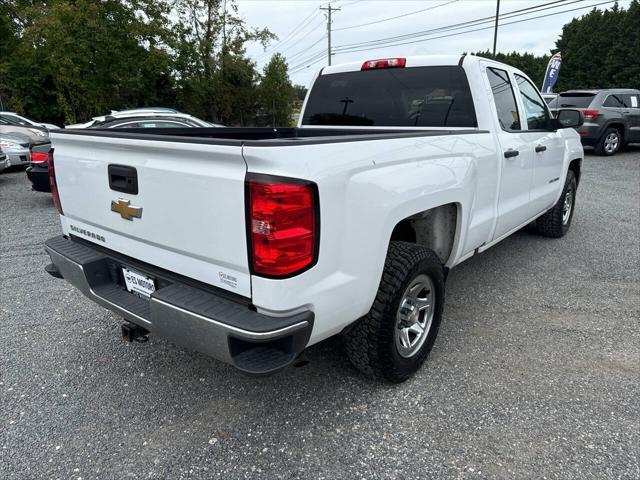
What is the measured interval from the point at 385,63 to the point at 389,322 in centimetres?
236

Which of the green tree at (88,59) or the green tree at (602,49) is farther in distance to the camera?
the green tree at (602,49)

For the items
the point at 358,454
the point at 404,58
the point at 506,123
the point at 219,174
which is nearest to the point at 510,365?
the point at 358,454

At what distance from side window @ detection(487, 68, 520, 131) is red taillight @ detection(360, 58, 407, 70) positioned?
693 millimetres

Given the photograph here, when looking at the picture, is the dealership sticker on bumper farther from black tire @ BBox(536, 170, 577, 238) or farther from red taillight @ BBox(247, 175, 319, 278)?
black tire @ BBox(536, 170, 577, 238)

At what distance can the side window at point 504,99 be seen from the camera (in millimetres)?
3529

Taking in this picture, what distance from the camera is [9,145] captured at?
10.3 meters

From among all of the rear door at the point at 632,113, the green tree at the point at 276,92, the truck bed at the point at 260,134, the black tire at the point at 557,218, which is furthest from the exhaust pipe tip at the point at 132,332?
the green tree at the point at 276,92

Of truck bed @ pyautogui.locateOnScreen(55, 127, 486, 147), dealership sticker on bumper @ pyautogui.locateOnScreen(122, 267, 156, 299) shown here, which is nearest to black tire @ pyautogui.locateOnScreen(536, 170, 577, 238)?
truck bed @ pyautogui.locateOnScreen(55, 127, 486, 147)

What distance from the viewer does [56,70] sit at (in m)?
14.0

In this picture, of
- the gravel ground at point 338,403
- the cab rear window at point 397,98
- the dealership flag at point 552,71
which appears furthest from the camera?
the dealership flag at point 552,71

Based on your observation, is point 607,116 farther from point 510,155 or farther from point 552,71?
point 510,155

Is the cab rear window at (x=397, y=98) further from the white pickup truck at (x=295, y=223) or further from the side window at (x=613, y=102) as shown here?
the side window at (x=613, y=102)

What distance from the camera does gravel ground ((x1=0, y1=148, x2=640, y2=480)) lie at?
6.91 ft

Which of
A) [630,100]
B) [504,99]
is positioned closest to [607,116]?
[630,100]
